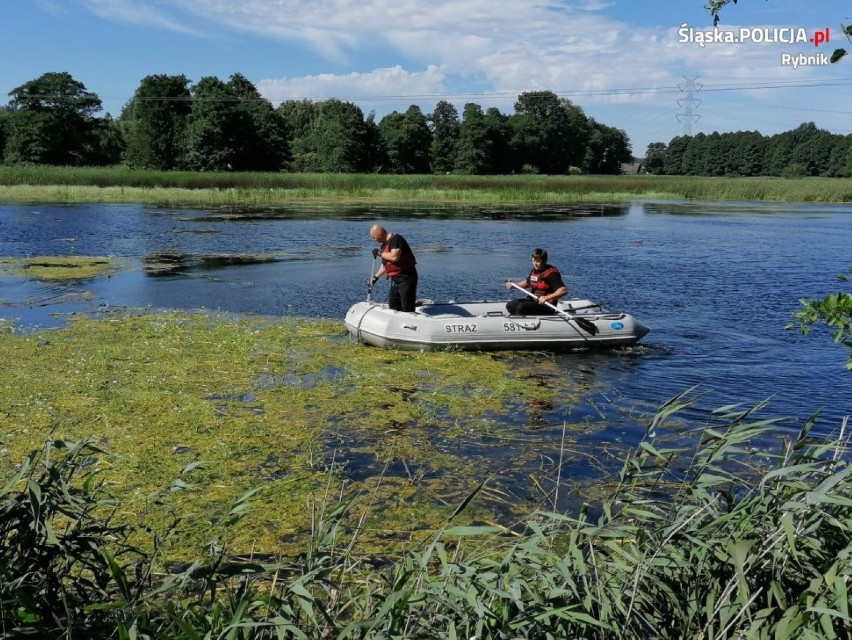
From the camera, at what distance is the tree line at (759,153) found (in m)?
117

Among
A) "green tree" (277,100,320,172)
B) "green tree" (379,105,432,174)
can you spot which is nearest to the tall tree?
"green tree" (379,105,432,174)

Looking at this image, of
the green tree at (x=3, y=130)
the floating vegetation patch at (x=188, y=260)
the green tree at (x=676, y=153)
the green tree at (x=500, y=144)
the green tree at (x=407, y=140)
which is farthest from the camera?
the green tree at (x=676, y=153)

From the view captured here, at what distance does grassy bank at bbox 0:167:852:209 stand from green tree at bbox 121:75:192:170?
2481 centimetres

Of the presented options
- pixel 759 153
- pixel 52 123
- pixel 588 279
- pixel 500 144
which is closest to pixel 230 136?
pixel 52 123

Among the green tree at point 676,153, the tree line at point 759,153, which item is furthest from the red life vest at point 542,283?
the green tree at point 676,153

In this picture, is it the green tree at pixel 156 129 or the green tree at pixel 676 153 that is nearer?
the green tree at pixel 156 129

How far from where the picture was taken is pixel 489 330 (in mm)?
12133

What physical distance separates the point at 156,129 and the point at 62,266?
6175 centimetres

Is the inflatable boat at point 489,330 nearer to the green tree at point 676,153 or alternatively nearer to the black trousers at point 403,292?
the black trousers at point 403,292

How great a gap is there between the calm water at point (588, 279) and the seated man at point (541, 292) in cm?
101

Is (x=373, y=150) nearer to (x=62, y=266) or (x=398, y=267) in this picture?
(x=62, y=266)

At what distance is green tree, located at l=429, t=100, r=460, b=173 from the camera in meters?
98.1

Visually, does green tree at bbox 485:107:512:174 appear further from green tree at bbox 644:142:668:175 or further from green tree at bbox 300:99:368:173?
green tree at bbox 644:142:668:175

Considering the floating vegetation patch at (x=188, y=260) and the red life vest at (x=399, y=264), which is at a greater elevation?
the red life vest at (x=399, y=264)
